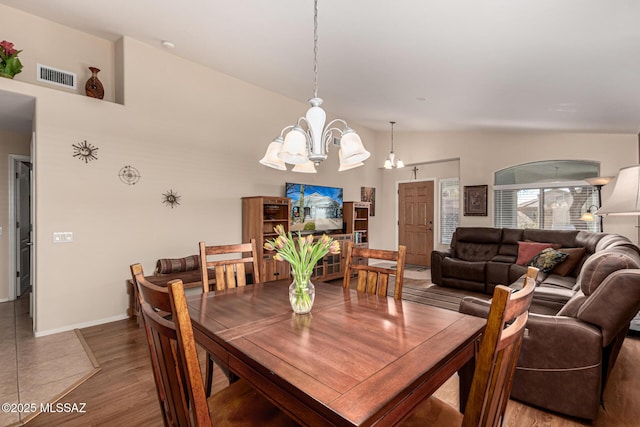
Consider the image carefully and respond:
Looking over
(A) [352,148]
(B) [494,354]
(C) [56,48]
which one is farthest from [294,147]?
(C) [56,48]

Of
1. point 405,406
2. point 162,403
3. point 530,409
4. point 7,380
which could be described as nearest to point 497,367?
point 405,406

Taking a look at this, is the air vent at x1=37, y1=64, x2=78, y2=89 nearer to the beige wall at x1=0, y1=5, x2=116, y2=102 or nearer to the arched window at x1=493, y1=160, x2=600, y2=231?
the beige wall at x1=0, y1=5, x2=116, y2=102

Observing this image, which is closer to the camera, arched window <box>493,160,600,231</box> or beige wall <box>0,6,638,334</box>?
beige wall <box>0,6,638,334</box>

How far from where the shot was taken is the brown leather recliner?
5.80ft

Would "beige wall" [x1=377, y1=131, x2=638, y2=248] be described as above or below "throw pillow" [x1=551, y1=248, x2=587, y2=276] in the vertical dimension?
above

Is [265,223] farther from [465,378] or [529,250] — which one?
[529,250]

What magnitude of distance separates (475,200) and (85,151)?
6430 millimetres

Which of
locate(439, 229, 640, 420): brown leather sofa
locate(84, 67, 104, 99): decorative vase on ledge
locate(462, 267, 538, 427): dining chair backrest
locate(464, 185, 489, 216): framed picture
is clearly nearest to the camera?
locate(462, 267, 538, 427): dining chair backrest

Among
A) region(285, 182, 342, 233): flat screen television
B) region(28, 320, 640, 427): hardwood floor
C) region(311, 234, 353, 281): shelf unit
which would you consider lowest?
region(28, 320, 640, 427): hardwood floor

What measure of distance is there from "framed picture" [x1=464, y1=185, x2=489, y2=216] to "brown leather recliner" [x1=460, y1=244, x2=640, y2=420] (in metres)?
4.46

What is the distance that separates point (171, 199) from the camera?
416cm

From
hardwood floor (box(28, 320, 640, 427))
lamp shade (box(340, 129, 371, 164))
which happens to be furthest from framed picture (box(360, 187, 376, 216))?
lamp shade (box(340, 129, 371, 164))

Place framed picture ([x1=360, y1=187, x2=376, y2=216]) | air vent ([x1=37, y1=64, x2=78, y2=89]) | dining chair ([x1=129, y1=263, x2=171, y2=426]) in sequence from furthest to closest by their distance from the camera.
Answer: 1. framed picture ([x1=360, y1=187, x2=376, y2=216])
2. air vent ([x1=37, y1=64, x2=78, y2=89])
3. dining chair ([x1=129, y1=263, x2=171, y2=426])

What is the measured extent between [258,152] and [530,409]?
14.8ft
